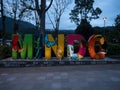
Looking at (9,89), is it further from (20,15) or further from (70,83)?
(20,15)

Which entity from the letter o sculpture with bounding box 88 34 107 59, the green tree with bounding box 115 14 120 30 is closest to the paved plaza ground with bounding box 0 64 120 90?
the letter o sculpture with bounding box 88 34 107 59

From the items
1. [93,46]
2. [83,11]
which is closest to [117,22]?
[83,11]

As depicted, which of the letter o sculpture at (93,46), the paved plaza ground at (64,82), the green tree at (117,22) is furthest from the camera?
the green tree at (117,22)

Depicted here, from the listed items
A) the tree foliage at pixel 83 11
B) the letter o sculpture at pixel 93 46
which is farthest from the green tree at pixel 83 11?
the letter o sculpture at pixel 93 46

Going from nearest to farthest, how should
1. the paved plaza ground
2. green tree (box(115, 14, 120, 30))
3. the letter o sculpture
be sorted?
the paved plaza ground
the letter o sculpture
green tree (box(115, 14, 120, 30))

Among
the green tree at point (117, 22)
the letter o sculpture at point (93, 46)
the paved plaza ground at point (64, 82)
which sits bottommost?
the paved plaza ground at point (64, 82)

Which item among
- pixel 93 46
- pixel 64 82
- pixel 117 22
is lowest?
pixel 64 82

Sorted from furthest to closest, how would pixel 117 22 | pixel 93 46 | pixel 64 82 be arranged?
pixel 117 22 → pixel 93 46 → pixel 64 82

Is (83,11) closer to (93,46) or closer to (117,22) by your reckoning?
(117,22)

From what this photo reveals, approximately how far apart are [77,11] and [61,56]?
111 ft

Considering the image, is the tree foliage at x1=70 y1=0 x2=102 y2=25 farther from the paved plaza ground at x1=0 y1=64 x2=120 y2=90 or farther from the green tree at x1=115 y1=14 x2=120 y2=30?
the paved plaza ground at x1=0 y1=64 x2=120 y2=90

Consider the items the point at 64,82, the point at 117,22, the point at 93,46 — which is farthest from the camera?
the point at 117,22

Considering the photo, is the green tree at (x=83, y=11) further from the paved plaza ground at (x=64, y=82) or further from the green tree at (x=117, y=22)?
the paved plaza ground at (x=64, y=82)

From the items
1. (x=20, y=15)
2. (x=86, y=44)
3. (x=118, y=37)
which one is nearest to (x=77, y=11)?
(x=118, y=37)
